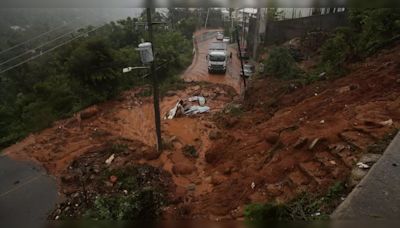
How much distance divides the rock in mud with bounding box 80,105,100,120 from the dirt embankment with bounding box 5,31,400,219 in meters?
0.04

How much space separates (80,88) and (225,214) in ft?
37.6

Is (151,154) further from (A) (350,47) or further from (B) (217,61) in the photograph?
(B) (217,61)

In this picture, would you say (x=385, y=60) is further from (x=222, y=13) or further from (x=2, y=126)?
(x=222, y=13)

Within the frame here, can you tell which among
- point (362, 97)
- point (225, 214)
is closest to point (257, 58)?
point (362, 97)

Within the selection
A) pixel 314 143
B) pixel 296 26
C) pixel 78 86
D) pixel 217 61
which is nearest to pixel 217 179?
pixel 314 143

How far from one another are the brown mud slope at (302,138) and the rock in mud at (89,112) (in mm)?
5809

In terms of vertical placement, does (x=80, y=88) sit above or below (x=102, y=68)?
below

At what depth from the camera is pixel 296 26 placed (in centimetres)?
2061

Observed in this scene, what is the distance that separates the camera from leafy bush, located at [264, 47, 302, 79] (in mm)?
13539

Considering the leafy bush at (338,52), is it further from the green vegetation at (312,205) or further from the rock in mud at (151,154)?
the green vegetation at (312,205)

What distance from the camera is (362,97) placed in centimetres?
800

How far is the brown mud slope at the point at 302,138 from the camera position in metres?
5.35

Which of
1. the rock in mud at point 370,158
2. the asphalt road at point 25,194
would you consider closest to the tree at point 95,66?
the asphalt road at point 25,194

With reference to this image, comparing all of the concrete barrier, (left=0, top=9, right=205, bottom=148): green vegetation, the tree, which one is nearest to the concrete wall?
(left=0, top=9, right=205, bottom=148): green vegetation
